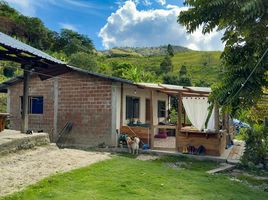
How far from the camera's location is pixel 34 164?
991 cm

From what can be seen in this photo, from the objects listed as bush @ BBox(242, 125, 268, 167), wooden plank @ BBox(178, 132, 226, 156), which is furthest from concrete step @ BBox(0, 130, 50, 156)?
bush @ BBox(242, 125, 268, 167)

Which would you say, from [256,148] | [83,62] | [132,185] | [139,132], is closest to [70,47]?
Result: [83,62]

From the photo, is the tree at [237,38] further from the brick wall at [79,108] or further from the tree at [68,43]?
the tree at [68,43]

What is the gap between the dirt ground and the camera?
26.3ft

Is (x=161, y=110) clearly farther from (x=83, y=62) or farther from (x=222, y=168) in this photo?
(x=83, y=62)

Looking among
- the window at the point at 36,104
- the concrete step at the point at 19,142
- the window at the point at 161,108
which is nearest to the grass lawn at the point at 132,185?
the concrete step at the point at 19,142

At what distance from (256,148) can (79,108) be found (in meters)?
8.93

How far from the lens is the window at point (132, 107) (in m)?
18.6

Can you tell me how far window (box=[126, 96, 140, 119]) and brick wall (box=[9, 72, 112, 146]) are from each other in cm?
184

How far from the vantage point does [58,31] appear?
2323 inches

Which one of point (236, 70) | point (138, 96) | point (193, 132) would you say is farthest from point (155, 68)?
point (236, 70)

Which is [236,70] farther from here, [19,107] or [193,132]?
[19,107]

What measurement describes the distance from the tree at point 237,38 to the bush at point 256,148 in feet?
27.7

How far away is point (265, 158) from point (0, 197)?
10320 millimetres
